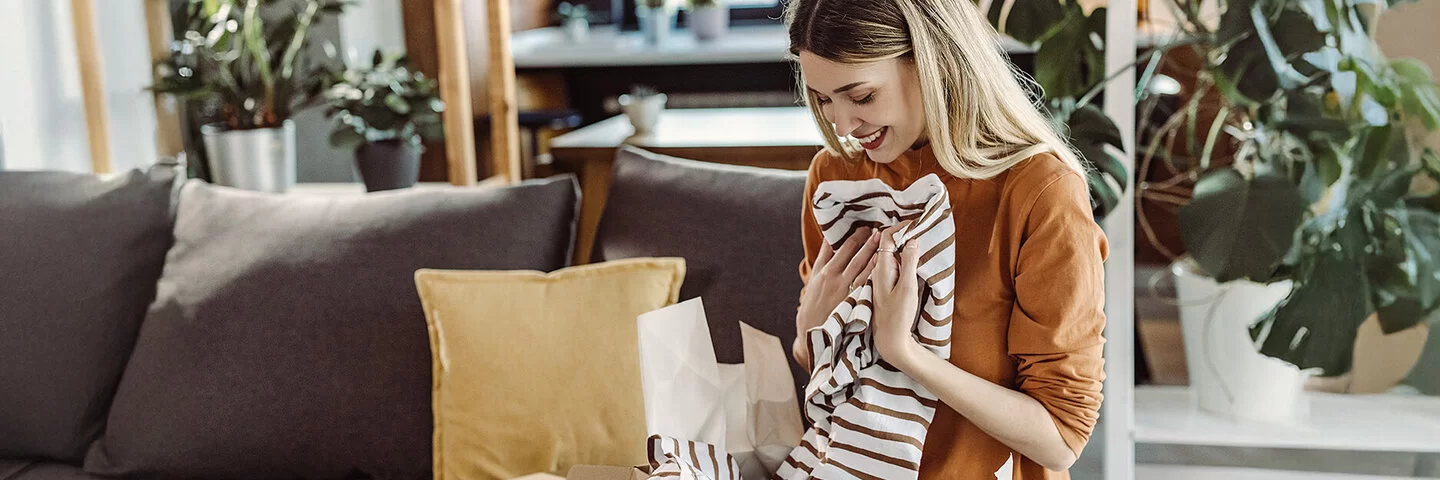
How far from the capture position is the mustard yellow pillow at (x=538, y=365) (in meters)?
1.47

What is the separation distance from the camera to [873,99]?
1034 mm

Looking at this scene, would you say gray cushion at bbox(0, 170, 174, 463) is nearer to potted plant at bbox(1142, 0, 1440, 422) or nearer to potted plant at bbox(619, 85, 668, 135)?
potted plant at bbox(619, 85, 668, 135)

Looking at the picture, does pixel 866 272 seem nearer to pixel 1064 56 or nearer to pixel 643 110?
pixel 1064 56

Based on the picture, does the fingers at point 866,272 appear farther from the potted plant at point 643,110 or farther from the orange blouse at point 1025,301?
the potted plant at point 643,110

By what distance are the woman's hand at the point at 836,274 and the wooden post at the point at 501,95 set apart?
1.62 m

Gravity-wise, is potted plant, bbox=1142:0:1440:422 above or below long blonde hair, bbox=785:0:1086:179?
below

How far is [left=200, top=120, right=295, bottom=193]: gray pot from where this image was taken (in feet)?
8.00

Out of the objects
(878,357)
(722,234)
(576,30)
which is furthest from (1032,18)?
Answer: (576,30)

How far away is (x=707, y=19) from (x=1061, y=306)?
13.3 ft

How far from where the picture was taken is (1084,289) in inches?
40.7

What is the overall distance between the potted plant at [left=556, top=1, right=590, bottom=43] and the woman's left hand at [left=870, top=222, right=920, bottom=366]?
4265mm

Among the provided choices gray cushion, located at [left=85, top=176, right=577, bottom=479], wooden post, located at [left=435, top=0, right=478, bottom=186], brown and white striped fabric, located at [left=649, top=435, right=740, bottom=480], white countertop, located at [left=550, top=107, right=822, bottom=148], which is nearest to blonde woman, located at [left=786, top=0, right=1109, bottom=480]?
brown and white striped fabric, located at [left=649, top=435, right=740, bottom=480]

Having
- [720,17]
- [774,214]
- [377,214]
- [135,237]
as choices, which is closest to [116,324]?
[135,237]

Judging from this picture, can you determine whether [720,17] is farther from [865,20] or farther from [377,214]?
[865,20]
